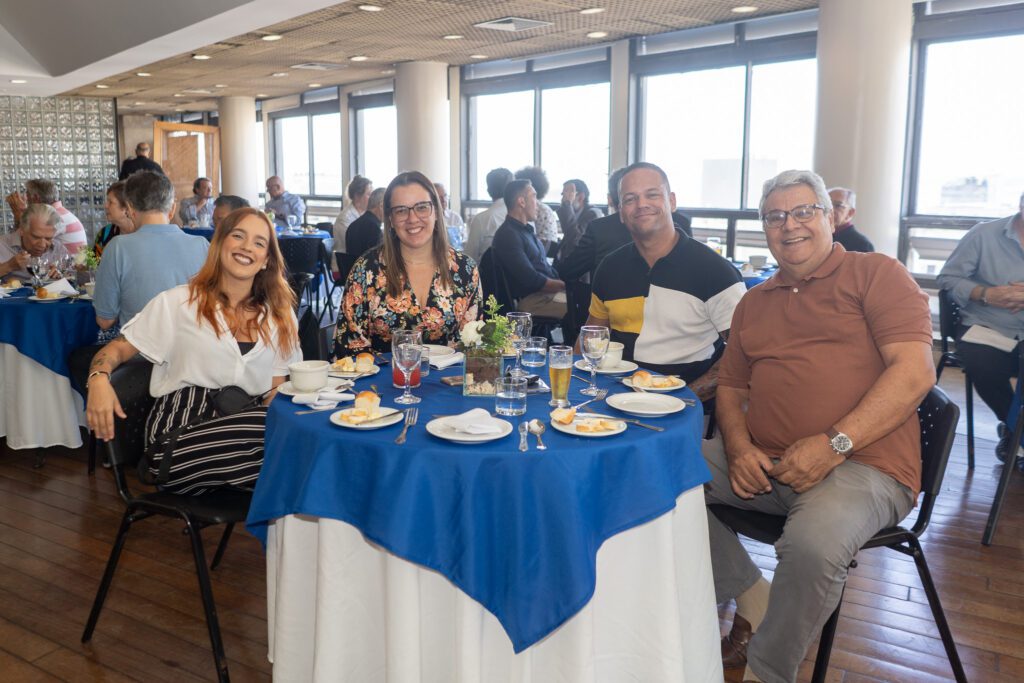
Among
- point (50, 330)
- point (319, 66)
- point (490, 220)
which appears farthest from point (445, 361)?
point (319, 66)

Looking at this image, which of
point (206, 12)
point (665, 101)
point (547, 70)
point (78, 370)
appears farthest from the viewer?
point (547, 70)

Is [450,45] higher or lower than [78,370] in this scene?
higher

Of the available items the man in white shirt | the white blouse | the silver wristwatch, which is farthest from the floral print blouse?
the man in white shirt

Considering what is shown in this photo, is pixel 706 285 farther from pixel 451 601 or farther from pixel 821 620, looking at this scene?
pixel 451 601

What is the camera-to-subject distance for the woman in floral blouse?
3.12 m

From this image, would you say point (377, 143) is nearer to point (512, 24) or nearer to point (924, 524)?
point (512, 24)

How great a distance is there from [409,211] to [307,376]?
1.05 metres

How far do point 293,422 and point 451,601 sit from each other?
1.89 ft

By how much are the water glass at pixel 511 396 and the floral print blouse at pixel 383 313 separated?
1.04 metres

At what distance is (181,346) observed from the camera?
262cm

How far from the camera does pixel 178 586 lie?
2988 millimetres

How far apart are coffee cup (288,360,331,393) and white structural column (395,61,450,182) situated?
8.95 metres

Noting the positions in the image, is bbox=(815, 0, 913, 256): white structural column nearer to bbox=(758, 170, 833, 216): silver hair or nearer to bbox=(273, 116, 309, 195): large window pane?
bbox=(758, 170, 833, 216): silver hair

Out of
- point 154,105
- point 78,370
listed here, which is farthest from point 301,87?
point 78,370
